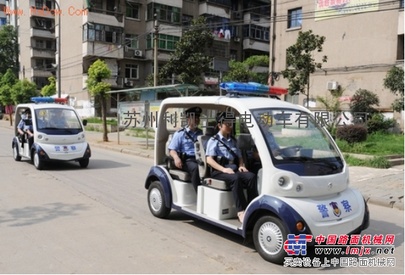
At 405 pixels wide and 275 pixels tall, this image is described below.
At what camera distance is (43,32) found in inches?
1868

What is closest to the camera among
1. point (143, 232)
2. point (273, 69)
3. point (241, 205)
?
point (241, 205)

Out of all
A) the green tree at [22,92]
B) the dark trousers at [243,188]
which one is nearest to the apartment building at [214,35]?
the green tree at [22,92]

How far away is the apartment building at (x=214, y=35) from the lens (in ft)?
75.2

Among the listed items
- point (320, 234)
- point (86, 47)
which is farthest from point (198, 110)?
point (86, 47)

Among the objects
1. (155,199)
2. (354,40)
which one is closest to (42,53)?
(354,40)

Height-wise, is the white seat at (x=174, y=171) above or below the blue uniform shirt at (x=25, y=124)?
below

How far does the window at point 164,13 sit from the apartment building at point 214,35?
10cm

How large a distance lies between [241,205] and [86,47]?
3290 cm

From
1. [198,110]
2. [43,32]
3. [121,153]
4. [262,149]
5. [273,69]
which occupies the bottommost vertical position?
[121,153]

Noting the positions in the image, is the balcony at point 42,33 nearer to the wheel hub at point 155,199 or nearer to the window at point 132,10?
the window at point 132,10

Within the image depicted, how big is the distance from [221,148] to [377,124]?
16782 mm

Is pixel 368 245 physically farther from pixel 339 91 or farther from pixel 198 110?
pixel 339 91

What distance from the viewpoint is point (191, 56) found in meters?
28.1

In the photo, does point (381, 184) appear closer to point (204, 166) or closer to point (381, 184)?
point (381, 184)
